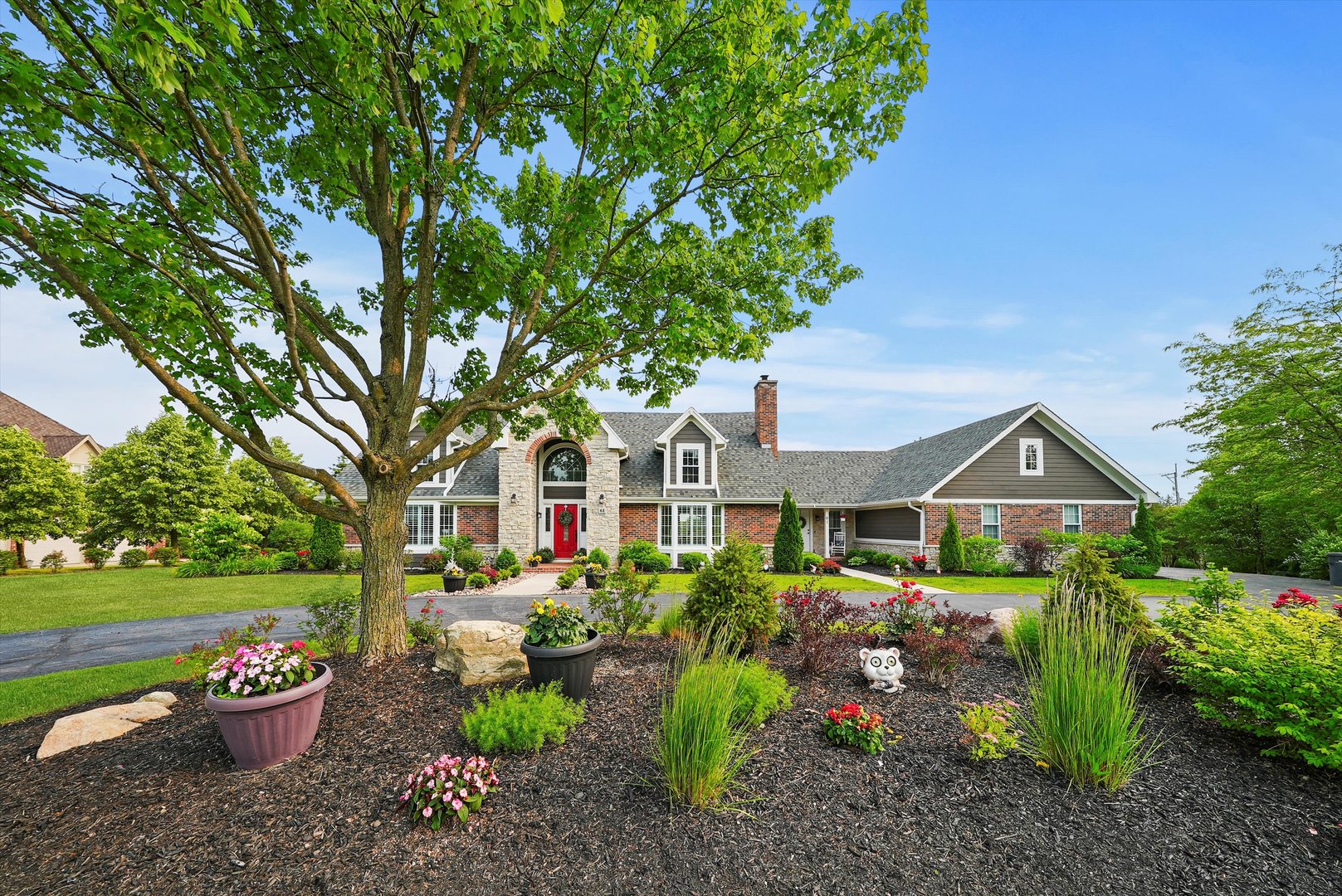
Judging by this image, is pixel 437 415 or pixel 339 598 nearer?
pixel 339 598

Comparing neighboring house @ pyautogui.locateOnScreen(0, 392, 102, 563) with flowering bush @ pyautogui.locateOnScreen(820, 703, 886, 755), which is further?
neighboring house @ pyautogui.locateOnScreen(0, 392, 102, 563)

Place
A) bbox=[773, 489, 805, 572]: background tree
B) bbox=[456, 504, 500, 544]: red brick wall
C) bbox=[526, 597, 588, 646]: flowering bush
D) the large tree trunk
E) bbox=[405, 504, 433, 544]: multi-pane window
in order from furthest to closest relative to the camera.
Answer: bbox=[405, 504, 433, 544]: multi-pane window
bbox=[456, 504, 500, 544]: red brick wall
bbox=[773, 489, 805, 572]: background tree
the large tree trunk
bbox=[526, 597, 588, 646]: flowering bush

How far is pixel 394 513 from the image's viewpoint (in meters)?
6.02

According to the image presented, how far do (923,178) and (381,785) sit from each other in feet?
31.8

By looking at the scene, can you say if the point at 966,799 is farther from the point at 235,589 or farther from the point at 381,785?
the point at 235,589

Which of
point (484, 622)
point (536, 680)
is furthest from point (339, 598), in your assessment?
point (536, 680)

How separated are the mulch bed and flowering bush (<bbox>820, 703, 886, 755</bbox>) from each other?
Answer: 13 centimetres

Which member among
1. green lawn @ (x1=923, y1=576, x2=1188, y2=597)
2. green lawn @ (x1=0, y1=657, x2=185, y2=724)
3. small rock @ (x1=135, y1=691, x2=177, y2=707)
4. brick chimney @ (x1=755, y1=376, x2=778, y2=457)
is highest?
brick chimney @ (x1=755, y1=376, x2=778, y2=457)

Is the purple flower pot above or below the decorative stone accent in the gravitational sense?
above

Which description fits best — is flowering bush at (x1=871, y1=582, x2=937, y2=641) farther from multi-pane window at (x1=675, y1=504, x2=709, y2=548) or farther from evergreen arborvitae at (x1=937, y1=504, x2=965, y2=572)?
multi-pane window at (x1=675, y1=504, x2=709, y2=548)

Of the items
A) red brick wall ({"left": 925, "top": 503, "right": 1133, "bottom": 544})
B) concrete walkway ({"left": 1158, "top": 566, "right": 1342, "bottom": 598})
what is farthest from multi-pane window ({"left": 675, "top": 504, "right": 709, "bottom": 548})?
concrete walkway ({"left": 1158, "top": 566, "right": 1342, "bottom": 598})

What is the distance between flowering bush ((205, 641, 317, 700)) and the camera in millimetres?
3908

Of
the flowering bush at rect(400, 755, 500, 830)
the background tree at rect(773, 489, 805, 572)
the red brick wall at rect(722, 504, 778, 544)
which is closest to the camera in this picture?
the flowering bush at rect(400, 755, 500, 830)

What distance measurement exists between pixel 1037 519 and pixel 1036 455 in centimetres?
240
